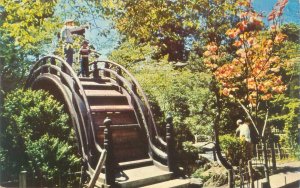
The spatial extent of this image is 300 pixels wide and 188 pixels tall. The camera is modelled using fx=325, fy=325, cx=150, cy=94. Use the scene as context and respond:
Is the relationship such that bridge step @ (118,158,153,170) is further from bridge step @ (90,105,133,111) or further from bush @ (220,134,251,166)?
bush @ (220,134,251,166)

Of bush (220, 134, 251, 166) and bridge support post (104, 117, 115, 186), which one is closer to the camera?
bridge support post (104, 117, 115, 186)

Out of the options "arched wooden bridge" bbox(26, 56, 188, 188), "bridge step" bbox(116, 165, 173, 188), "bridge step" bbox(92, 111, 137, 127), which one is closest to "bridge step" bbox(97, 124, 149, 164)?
"arched wooden bridge" bbox(26, 56, 188, 188)

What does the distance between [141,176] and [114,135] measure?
1783 millimetres

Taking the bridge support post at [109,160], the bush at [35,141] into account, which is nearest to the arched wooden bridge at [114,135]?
the bridge support post at [109,160]

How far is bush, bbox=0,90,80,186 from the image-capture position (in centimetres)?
796

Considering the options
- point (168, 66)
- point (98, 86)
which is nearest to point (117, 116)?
point (98, 86)

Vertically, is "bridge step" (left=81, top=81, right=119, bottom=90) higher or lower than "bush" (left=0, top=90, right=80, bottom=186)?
higher

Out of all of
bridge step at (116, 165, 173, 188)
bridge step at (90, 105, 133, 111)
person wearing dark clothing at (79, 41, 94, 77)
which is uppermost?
person wearing dark clothing at (79, 41, 94, 77)

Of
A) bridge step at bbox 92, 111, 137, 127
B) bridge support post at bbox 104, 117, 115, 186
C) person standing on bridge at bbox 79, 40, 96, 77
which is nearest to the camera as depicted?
bridge support post at bbox 104, 117, 115, 186

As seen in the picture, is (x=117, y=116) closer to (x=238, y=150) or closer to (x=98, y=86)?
(x=98, y=86)

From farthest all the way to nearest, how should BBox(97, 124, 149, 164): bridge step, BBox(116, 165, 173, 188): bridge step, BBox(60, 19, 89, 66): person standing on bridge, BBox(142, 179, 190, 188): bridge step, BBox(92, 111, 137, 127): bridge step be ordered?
BBox(60, 19, 89, 66): person standing on bridge
BBox(92, 111, 137, 127): bridge step
BBox(97, 124, 149, 164): bridge step
BBox(142, 179, 190, 188): bridge step
BBox(116, 165, 173, 188): bridge step

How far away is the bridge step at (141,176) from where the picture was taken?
7.57 metres

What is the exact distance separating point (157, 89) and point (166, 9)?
509cm

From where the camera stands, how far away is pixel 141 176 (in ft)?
26.2
